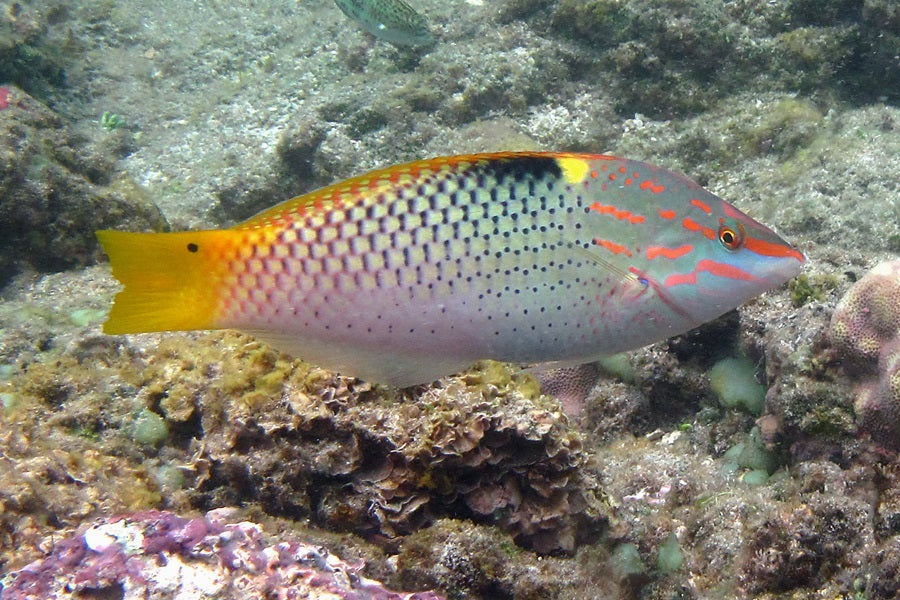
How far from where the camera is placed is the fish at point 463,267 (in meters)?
2.08

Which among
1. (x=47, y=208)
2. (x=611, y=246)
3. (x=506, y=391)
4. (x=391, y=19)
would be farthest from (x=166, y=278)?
(x=391, y=19)

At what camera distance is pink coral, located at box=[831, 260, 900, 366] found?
343 cm

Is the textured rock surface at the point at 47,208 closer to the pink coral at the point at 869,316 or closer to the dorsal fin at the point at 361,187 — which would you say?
the dorsal fin at the point at 361,187

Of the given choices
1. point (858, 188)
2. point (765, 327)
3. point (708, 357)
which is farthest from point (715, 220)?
point (858, 188)

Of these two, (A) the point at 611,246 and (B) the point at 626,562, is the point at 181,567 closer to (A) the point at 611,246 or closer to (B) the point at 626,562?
(A) the point at 611,246

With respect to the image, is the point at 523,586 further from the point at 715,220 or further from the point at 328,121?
the point at 328,121

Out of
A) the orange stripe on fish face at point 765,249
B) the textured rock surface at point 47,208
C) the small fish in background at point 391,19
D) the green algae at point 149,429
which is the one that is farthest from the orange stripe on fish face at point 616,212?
the small fish in background at point 391,19

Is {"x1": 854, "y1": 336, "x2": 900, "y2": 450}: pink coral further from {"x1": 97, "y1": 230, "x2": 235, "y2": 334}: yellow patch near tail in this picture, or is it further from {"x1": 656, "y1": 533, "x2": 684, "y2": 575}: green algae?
{"x1": 97, "y1": 230, "x2": 235, "y2": 334}: yellow patch near tail

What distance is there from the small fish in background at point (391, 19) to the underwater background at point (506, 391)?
52mm

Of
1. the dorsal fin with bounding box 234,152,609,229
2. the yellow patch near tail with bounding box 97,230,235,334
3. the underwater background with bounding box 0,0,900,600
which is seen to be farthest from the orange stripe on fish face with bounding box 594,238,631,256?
the underwater background with bounding box 0,0,900,600

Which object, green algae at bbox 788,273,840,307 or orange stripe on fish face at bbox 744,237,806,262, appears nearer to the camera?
orange stripe on fish face at bbox 744,237,806,262

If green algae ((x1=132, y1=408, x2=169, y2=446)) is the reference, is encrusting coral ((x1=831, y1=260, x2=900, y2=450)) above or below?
above

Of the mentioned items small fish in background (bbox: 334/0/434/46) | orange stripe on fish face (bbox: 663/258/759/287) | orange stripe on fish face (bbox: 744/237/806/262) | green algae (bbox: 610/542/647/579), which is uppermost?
small fish in background (bbox: 334/0/434/46)

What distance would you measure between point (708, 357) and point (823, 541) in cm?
241
